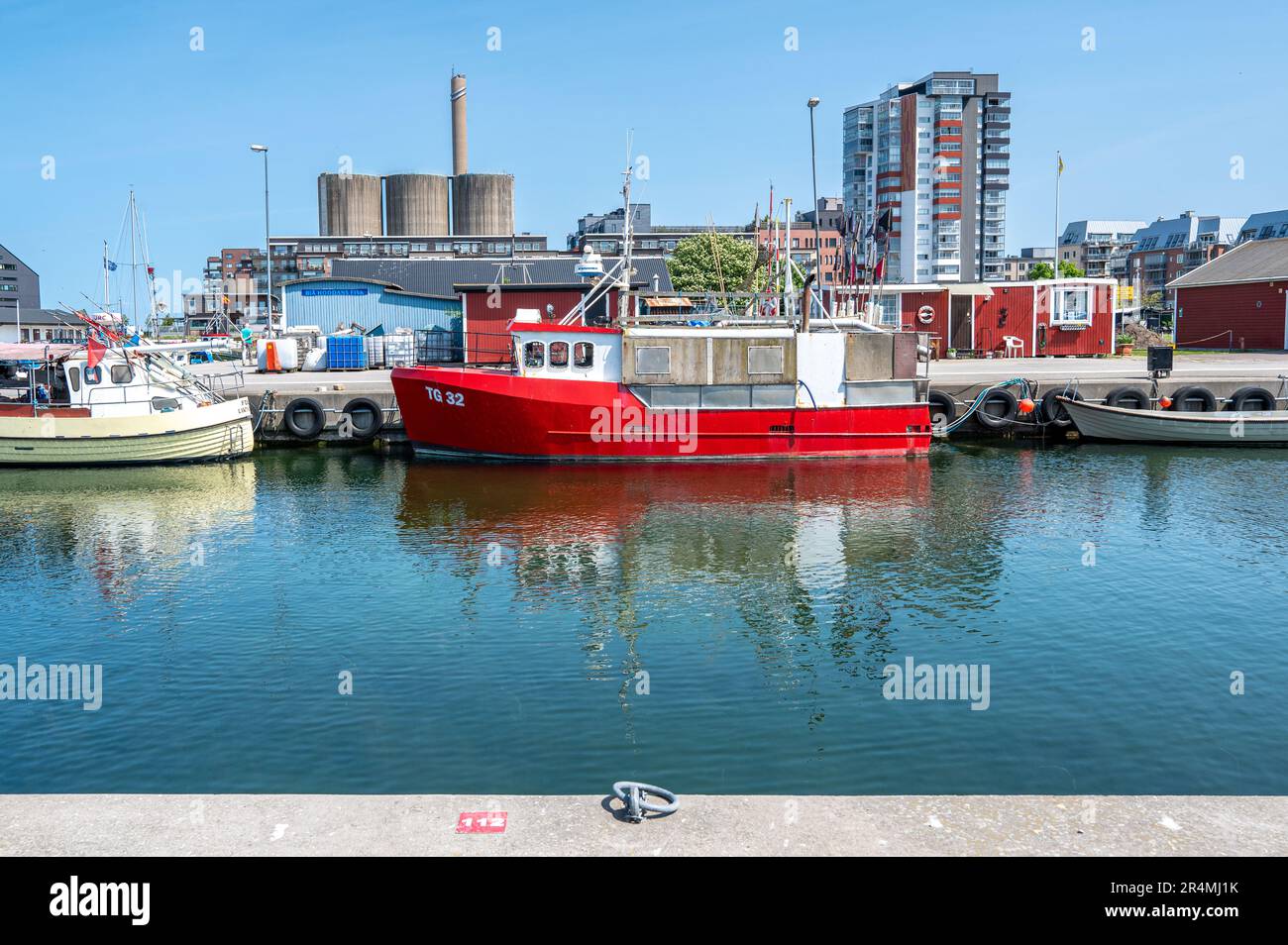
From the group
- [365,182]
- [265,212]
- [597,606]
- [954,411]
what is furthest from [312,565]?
[365,182]

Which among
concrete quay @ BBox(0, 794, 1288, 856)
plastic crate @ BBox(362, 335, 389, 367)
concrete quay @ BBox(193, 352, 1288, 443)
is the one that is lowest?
concrete quay @ BBox(0, 794, 1288, 856)

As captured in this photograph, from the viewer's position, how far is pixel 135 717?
36.4 feet

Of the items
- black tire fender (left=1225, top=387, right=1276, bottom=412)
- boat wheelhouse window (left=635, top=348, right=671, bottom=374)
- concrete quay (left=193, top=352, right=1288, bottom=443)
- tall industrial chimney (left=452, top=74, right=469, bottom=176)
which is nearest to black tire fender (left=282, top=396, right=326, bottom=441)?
concrete quay (left=193, top=352, right=1288, bottom=443)

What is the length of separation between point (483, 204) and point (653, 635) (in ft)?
344

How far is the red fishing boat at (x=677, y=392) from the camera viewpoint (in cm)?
2658

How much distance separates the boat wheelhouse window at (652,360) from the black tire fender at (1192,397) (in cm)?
1594

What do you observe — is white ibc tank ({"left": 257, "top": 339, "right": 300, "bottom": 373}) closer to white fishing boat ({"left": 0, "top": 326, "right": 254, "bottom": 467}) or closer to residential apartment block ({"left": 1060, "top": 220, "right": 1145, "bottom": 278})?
white fishing boat ({"left": 0, "top": 326, "right": 254, "bottom": 467})

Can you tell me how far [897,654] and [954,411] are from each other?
21.1 metres

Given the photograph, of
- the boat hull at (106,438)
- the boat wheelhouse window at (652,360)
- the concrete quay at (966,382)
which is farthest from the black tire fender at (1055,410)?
the boat hull at (106,438)

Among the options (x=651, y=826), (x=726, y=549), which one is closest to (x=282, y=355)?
(x=726, y=549)

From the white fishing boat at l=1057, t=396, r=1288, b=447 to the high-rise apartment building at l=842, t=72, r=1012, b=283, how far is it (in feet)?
307

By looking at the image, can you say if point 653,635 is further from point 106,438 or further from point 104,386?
point 104,386

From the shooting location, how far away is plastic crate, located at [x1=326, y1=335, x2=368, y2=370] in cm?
4244
